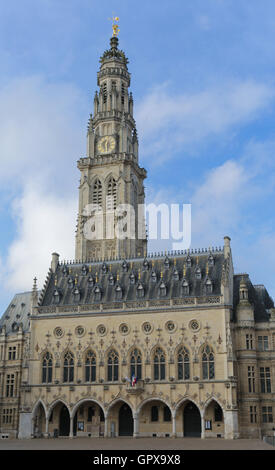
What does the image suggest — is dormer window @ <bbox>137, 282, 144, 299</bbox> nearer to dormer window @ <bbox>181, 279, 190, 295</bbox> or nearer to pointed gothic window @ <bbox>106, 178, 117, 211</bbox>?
dormer window @ <bbox>181, 279, 190, 295</bbox>

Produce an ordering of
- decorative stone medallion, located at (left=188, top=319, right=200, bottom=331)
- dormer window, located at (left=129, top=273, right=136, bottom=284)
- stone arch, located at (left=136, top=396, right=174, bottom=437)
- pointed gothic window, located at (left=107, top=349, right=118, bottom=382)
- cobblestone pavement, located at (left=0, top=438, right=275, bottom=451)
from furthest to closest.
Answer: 1. dormer window, located at (left=129, top=273, right=136, bottom=284)
2. pointed gothic window, located at (left=107, top=349, right=118, bottom=382)
3. decorative stone medallion, located at (left=188, top=319, right=200, bottom=331)
4. stone arch, located at (left=136, top=396, right=174, bottom=437)
5. cobblestone pavement, located at (left=0, top=438, right=275, bottom=451)

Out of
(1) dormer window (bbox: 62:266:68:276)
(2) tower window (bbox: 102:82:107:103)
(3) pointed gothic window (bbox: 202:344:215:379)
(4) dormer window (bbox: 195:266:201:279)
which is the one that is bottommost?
(3) pointed gothic window (bbox: 202:344:215:379)

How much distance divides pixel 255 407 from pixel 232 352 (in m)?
6.92

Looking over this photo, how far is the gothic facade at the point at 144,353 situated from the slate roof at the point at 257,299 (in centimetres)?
15

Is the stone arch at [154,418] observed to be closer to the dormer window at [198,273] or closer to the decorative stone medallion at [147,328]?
the decorative stone medallion at [147,328]

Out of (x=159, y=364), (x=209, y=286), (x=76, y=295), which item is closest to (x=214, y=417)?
(x=159, y=364)

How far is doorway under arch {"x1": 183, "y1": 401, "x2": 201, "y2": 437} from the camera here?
2551 inches

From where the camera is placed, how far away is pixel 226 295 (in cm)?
6594

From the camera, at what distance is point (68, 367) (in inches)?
2768

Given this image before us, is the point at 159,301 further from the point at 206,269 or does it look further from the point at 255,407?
the point at 255,407

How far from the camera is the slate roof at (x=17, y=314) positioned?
3199 inches

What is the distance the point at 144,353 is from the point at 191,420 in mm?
9090

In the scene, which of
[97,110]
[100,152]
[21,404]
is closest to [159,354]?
[21,404]

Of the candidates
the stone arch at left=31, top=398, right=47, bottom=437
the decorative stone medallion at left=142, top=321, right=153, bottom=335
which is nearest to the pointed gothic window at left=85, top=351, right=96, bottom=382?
the stone arch at left=31, top=398, right=47, bottom=437
